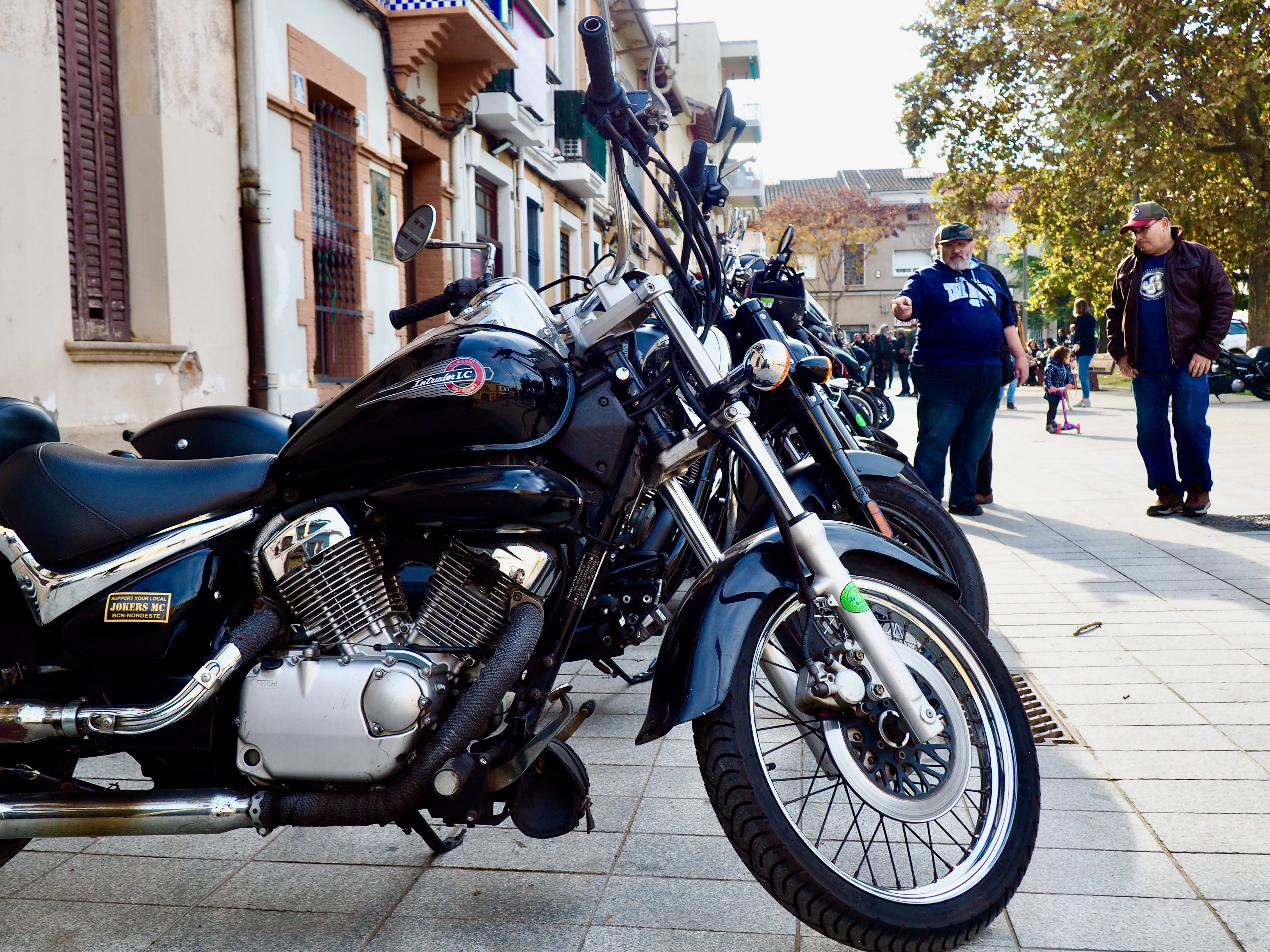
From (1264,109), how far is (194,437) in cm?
2077

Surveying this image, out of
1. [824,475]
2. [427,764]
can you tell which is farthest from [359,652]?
[824,475]

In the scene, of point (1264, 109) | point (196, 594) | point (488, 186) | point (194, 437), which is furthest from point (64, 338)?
point (1264, 109)

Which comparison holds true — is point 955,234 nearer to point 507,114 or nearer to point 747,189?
point 507,114

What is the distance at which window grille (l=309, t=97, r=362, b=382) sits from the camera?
9.43m

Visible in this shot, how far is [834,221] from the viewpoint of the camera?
53688 mm

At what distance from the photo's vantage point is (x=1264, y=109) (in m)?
19.8

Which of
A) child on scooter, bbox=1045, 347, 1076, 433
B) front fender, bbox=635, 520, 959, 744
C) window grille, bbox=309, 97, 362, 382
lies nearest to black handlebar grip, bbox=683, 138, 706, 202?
front fender, bbox=635, 520, 959, 744

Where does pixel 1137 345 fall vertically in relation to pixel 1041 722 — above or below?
above

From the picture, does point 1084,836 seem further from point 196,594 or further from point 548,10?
point 548,10

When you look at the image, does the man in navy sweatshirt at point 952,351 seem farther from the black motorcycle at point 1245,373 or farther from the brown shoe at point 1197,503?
the black motorcycle at point 1245,373

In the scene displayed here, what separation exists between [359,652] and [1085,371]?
1856 centimetres

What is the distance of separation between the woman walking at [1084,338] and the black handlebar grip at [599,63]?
16.5 metres

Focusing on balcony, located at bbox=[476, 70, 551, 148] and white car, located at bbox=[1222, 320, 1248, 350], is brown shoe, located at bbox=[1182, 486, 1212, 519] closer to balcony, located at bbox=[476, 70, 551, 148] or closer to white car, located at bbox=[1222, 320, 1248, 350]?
balcony, located at bbox=[476, 70, 551, 148]

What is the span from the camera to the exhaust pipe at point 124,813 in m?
2.13
